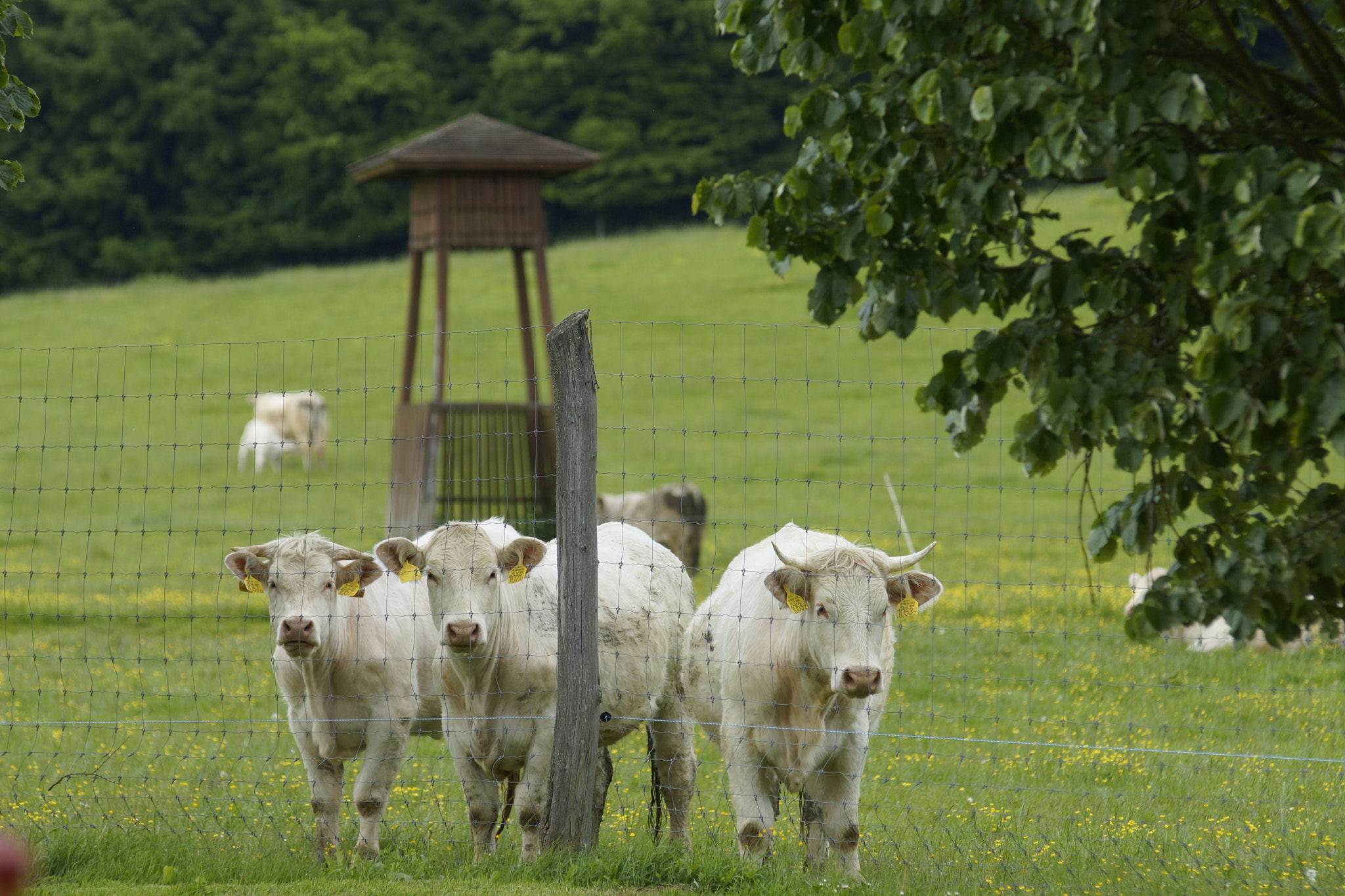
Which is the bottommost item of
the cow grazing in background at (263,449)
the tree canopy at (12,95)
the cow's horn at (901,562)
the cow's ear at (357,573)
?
the cow grazing in background at (263,449)

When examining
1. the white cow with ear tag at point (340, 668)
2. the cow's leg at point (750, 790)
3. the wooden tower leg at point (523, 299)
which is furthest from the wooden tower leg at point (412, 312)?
the cow's leg at point (750, 790)

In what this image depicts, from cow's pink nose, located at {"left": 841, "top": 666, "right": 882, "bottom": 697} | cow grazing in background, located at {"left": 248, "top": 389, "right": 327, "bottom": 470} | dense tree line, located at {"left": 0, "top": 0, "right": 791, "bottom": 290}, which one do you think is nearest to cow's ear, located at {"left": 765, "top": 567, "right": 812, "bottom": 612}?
cow's pink nose, located at {"left": 841, "top": 666, "right": 882, "bottom": 697}

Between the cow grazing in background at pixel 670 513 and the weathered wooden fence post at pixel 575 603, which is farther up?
the weathered wooden fence post at pixel 575 603

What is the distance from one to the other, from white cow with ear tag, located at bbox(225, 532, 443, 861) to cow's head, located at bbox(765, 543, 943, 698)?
207 cm

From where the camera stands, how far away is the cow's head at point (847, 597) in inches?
233

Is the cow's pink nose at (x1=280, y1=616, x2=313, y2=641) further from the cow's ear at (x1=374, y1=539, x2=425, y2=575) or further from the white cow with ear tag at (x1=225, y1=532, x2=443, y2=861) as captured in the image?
the cow's ear at (x1=374, y1=539, x2=425, y2=575)

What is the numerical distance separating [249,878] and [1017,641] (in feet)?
26.0

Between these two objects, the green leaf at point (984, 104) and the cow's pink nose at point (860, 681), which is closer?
the green leaf at point (984, 104)

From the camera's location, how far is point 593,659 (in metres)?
6.03

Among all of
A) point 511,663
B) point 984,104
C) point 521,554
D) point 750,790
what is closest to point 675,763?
point 750,790

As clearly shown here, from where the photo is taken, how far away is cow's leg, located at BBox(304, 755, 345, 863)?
6695 mm

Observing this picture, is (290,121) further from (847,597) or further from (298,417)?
(847,597)

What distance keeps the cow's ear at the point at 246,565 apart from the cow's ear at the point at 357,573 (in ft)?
1.17

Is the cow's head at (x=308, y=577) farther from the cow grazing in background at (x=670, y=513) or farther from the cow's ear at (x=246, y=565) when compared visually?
the cow grazing in background at (x=670, y=513)
